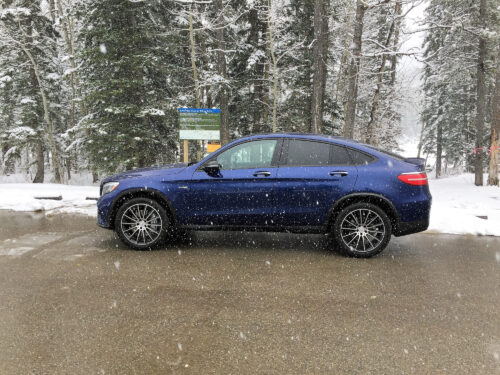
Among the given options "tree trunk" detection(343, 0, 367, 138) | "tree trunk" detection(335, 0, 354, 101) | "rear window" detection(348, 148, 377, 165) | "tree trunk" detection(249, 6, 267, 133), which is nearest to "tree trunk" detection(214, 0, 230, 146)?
"tree trunk" detection(249, 6, 267, 133)

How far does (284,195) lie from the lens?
5.14m

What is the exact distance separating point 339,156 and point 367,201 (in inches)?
31.2

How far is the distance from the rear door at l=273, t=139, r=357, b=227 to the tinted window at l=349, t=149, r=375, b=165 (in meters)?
0.08

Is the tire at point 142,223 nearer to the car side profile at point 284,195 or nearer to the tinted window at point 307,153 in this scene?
the car side profile at point 284,195

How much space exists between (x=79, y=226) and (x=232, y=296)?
479cm

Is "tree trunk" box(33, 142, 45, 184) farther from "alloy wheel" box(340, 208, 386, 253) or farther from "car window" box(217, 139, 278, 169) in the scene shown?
"alloy wheel" box(340, 208, 386, 253)

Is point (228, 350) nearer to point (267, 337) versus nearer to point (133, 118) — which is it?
point (267, 337)

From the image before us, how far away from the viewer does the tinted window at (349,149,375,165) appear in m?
5.17

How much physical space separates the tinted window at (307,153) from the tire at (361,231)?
0.84m

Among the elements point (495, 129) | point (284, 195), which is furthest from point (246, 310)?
point (495, 129)

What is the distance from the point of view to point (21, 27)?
19.0 metres

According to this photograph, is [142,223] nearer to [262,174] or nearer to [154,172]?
[154,172]

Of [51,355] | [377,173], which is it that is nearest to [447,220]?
[377,173]

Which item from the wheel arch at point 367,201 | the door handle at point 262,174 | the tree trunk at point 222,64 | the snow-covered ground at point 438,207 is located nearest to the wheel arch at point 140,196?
the door handle at point 262,174
